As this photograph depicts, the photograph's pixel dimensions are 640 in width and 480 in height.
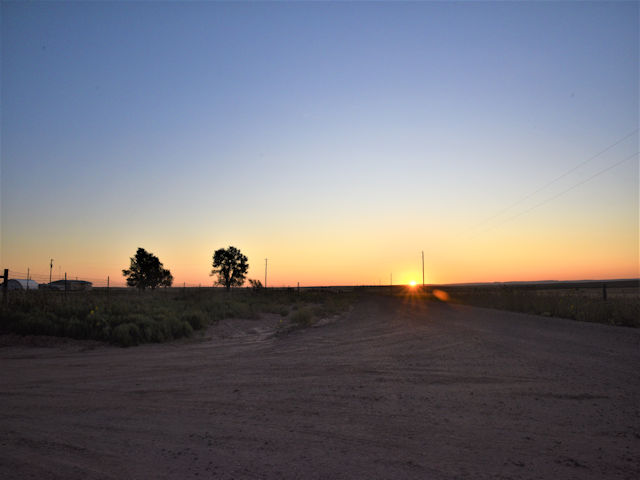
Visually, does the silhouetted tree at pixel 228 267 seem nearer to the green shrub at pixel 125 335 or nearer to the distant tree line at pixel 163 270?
the distant tree line at pixel 163 270

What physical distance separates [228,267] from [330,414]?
3430 inches

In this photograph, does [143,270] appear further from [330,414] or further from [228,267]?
[330,414]

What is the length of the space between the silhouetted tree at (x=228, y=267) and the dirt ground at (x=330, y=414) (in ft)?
261

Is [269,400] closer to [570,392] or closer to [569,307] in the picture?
[570,392]

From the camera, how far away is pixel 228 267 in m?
90.7

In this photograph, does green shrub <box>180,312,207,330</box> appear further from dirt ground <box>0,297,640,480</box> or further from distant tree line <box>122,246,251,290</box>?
distant tree line <box>122,246,251,290</box>

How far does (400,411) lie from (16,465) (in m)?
4.53

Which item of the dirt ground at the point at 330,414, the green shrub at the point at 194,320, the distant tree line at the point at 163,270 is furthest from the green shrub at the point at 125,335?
the distant tree line at the point at 163,270

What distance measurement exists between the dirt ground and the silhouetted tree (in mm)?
79593

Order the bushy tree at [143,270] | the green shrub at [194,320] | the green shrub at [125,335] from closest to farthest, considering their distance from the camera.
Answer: the green shrub at [125,335], the green shrub at [194,320], the bushy tree at [143,270]

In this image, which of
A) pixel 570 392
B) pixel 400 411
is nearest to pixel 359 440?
pixel 400 411

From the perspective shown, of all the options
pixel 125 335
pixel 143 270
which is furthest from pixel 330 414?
pixel 143 270

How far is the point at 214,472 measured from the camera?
13.6ft

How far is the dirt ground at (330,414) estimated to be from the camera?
168 inches
